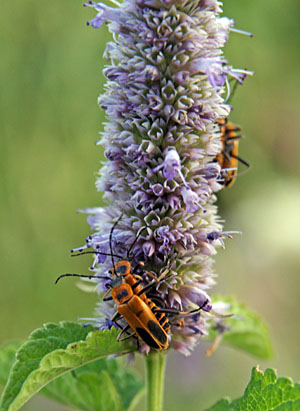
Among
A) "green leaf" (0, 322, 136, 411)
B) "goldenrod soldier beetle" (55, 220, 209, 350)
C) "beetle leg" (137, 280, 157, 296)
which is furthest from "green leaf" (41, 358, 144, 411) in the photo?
"beetle leg" (137, 280, 157, 296)

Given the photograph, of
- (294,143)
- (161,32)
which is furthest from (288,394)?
(294,143)

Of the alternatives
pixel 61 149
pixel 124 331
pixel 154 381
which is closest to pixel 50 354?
pixel 124 331

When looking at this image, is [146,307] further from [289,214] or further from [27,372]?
[289,214]

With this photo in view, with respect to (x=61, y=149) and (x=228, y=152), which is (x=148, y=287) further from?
(x=61, y=149)

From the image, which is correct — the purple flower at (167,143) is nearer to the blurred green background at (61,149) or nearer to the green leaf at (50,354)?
the green leaf at (50,354)

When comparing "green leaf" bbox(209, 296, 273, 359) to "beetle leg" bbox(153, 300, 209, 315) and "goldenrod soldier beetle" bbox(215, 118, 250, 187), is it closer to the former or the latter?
"beetle leg" bbox(153, 300, 209, 315)
